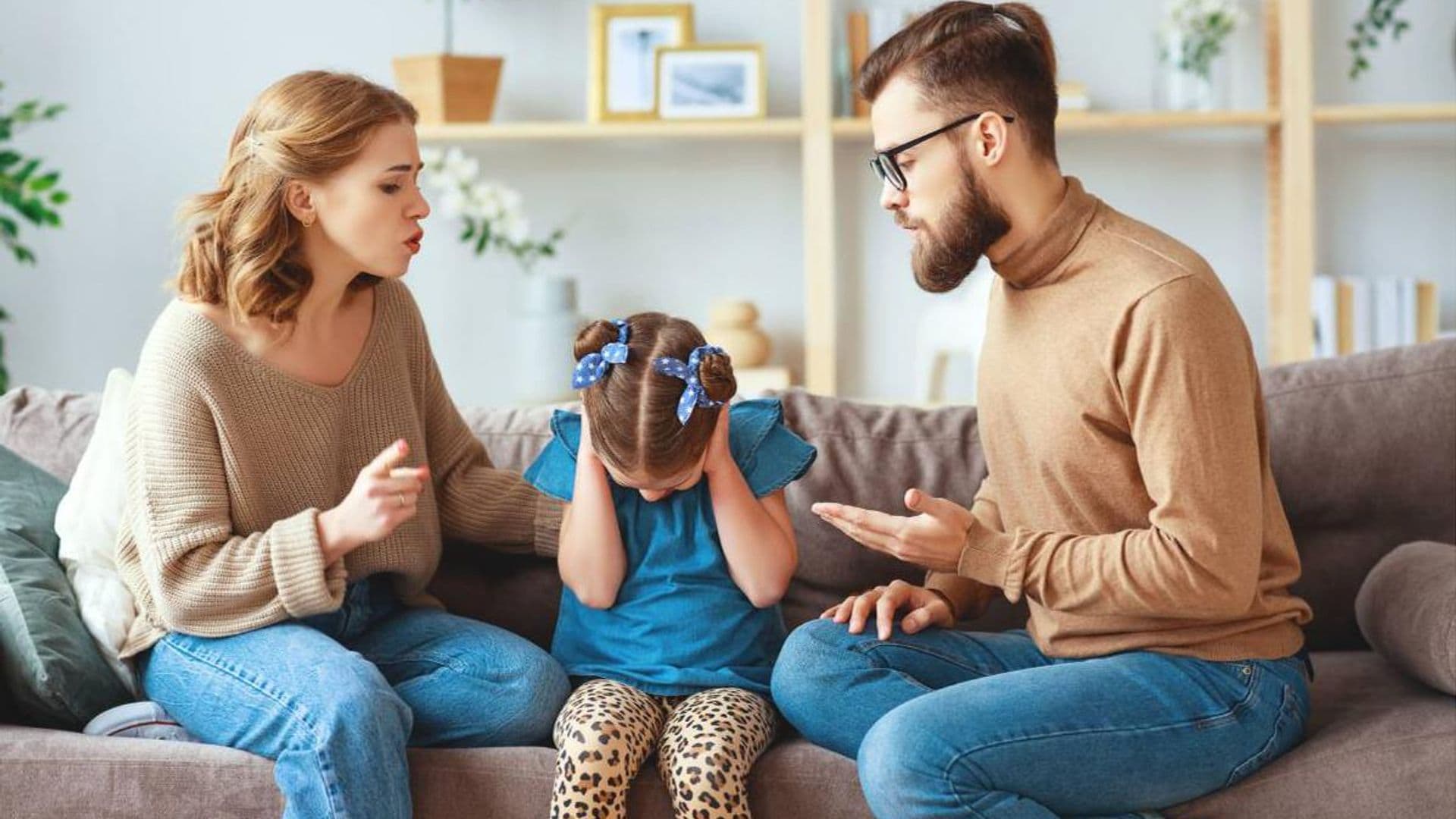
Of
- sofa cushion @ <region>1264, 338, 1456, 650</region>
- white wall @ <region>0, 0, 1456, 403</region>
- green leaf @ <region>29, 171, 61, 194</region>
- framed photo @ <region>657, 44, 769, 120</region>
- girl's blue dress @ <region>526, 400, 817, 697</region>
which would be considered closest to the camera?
girl's blue dress @ <region>526, 400, 817, 697</region>

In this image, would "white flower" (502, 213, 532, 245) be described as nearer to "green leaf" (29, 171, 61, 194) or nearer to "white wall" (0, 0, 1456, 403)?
"white wall" (0, 0, 1456, 403)

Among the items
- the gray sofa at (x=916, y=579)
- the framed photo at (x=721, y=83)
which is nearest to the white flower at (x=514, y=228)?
the framed photo at (x=721, y=83)

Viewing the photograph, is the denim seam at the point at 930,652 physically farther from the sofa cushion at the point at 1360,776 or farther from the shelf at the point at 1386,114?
the shelf at the point at 1386,114

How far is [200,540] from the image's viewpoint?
187 centimetres

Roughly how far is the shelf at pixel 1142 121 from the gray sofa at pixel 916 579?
57.8 inches

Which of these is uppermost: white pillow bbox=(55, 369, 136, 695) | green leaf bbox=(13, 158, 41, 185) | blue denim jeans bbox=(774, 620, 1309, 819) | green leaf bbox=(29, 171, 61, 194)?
green leaf bbox=(13, 158, 41, 185)

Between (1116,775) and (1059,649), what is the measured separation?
0.69 feet

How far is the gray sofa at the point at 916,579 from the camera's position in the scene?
5.75 feet

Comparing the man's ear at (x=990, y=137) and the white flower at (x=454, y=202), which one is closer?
the man's ear at (x=990, y=137)

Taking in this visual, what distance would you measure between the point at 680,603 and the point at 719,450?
205mm

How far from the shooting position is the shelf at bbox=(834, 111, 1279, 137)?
362 cm

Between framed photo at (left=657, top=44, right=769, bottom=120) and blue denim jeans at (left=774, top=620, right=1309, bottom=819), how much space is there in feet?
7.12

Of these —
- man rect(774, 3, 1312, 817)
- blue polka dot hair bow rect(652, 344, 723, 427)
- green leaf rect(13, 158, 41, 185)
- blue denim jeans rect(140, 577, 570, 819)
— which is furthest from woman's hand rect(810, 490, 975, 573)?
green leaf rect(13, 158, 41, 185)

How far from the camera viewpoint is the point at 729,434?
206 centimetres
